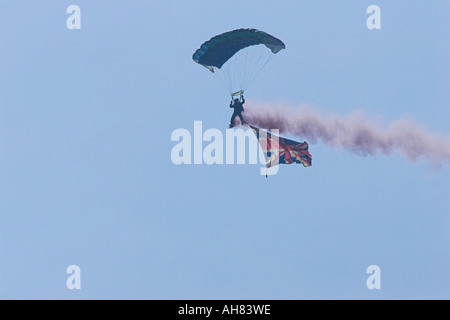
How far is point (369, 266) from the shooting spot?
2609 centimetres

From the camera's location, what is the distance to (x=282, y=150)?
27.2 m

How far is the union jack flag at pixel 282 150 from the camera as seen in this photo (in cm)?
2686

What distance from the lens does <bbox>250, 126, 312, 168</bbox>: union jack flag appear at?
88.1 ft

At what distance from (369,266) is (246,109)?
4.03 metres
